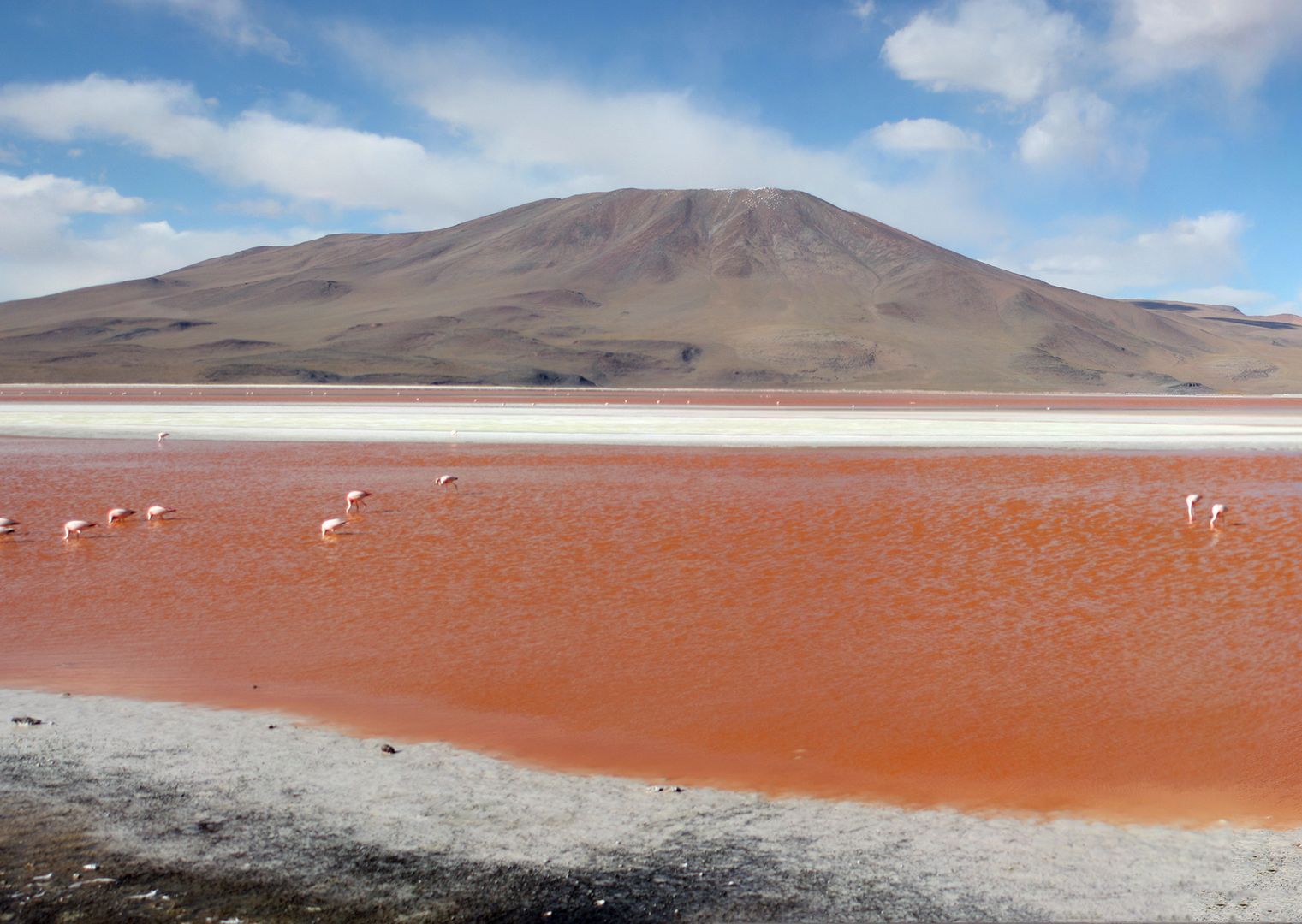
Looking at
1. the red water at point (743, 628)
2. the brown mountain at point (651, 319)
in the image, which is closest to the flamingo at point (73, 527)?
the red water at point (743, 628)

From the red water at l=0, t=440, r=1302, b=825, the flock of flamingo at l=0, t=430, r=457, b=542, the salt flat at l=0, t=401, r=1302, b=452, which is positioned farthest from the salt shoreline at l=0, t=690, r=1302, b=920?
the salt flat at l=0, t=401, r=1302, b=452

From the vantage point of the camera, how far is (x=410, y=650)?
29.1 ft

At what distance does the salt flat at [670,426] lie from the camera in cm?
2883

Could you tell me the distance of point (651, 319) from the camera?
470ft

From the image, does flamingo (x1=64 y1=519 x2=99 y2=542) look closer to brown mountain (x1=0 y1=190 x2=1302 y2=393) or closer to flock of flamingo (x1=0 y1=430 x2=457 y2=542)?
flock of flamingo (x1=0 y1=430 x2=457 y2=542)

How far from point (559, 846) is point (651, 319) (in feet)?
458

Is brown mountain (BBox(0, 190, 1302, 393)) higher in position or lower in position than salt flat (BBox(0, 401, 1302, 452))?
higher

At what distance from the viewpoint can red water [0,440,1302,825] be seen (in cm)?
666

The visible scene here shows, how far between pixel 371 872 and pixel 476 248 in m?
186

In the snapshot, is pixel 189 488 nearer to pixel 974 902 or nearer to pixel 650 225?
pixel 974 902

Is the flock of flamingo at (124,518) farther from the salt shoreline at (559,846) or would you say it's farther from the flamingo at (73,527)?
the salt shoreline at (559,846)

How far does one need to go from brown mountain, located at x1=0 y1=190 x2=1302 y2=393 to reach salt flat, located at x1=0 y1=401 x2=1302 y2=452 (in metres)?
61.9

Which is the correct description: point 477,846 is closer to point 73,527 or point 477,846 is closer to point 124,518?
point 73,527

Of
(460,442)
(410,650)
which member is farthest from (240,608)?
(460,442)
